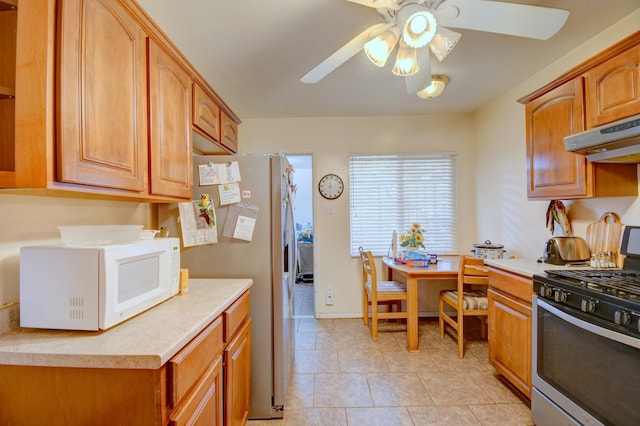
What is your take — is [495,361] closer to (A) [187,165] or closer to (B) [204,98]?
(A) [187,165]

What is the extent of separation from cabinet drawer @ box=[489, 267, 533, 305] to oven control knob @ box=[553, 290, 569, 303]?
23 centimetres

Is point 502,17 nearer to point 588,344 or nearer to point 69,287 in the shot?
point 588,344

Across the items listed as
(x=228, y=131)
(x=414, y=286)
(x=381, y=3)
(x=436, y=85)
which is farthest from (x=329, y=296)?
(x=381, y=3)

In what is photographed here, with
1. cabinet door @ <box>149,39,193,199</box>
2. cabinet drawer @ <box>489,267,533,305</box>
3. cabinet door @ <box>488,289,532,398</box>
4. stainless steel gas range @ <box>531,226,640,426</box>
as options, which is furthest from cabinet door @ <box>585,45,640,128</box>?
cabinet door @ <box>149,39,193,199</box>

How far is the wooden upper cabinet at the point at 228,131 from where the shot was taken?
2.20m

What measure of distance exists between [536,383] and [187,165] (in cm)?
234

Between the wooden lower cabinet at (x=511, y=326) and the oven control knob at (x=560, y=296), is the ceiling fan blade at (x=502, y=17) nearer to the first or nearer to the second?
the oven control knob at (x=560, y=296)

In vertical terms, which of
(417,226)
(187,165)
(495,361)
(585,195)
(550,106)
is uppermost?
(550,106)

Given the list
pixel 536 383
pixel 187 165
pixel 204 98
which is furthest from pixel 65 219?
pixel 536 383

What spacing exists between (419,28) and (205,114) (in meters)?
1.38

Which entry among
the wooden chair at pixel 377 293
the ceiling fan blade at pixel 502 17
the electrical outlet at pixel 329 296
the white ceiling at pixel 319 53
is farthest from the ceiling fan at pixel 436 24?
the electrical outlet at pixel 329 296

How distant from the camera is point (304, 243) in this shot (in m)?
5.29

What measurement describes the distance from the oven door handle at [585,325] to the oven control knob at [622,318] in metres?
0.05

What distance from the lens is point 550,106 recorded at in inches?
72.0
